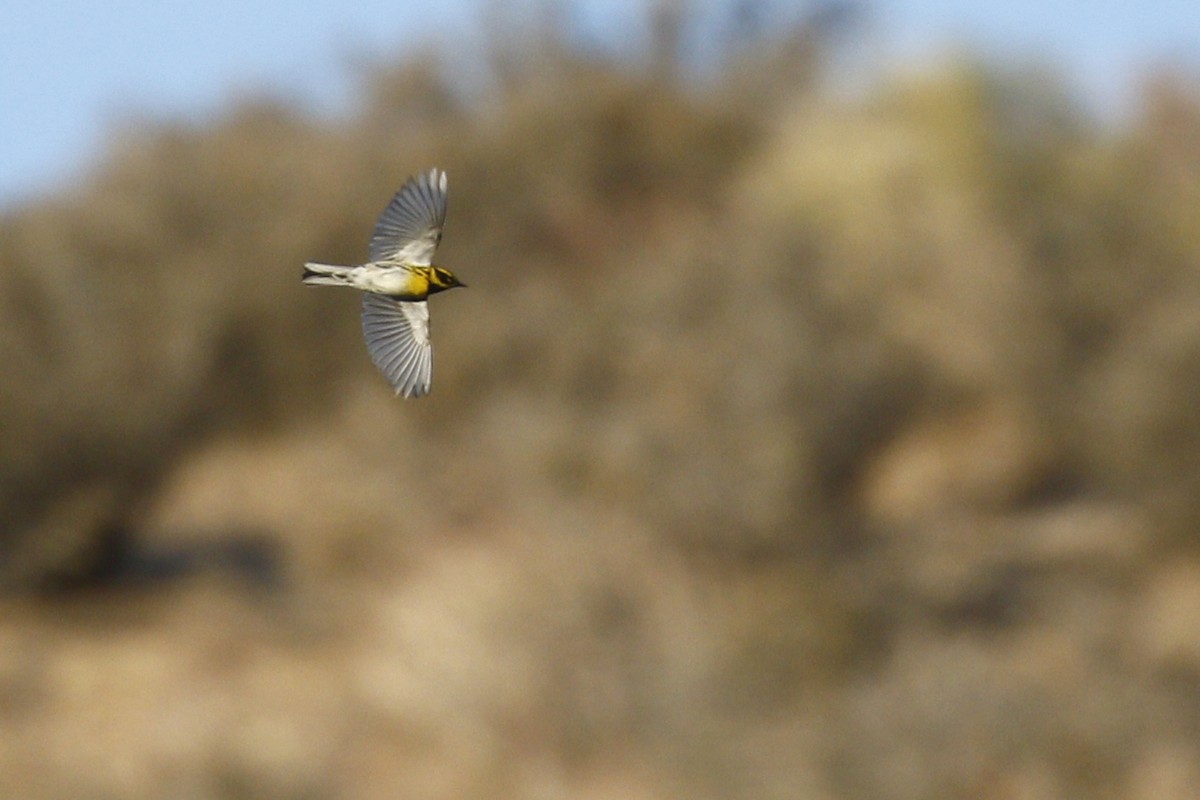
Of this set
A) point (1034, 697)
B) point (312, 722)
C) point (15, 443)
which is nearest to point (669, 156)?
point (15, 443)

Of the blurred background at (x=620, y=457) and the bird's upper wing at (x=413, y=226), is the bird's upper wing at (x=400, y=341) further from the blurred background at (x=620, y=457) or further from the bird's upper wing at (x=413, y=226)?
the blurred background at (x=620, y=457)

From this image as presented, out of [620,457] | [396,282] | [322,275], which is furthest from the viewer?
[620,457]

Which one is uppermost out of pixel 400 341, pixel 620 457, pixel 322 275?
pixel 620 457

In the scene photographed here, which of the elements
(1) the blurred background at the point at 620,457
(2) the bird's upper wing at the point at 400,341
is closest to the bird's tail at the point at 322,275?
(2) the bird's upper wing at the point at 400,341

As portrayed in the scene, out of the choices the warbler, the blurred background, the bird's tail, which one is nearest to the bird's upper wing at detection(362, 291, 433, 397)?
the warbler

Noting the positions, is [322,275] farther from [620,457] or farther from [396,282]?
[620,457]

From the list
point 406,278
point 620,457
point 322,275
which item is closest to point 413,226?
point 406,278

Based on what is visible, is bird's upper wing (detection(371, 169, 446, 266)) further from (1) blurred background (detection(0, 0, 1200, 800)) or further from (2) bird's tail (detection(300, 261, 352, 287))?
(1) blurred background (detection(0, 0, 1200, 800))
